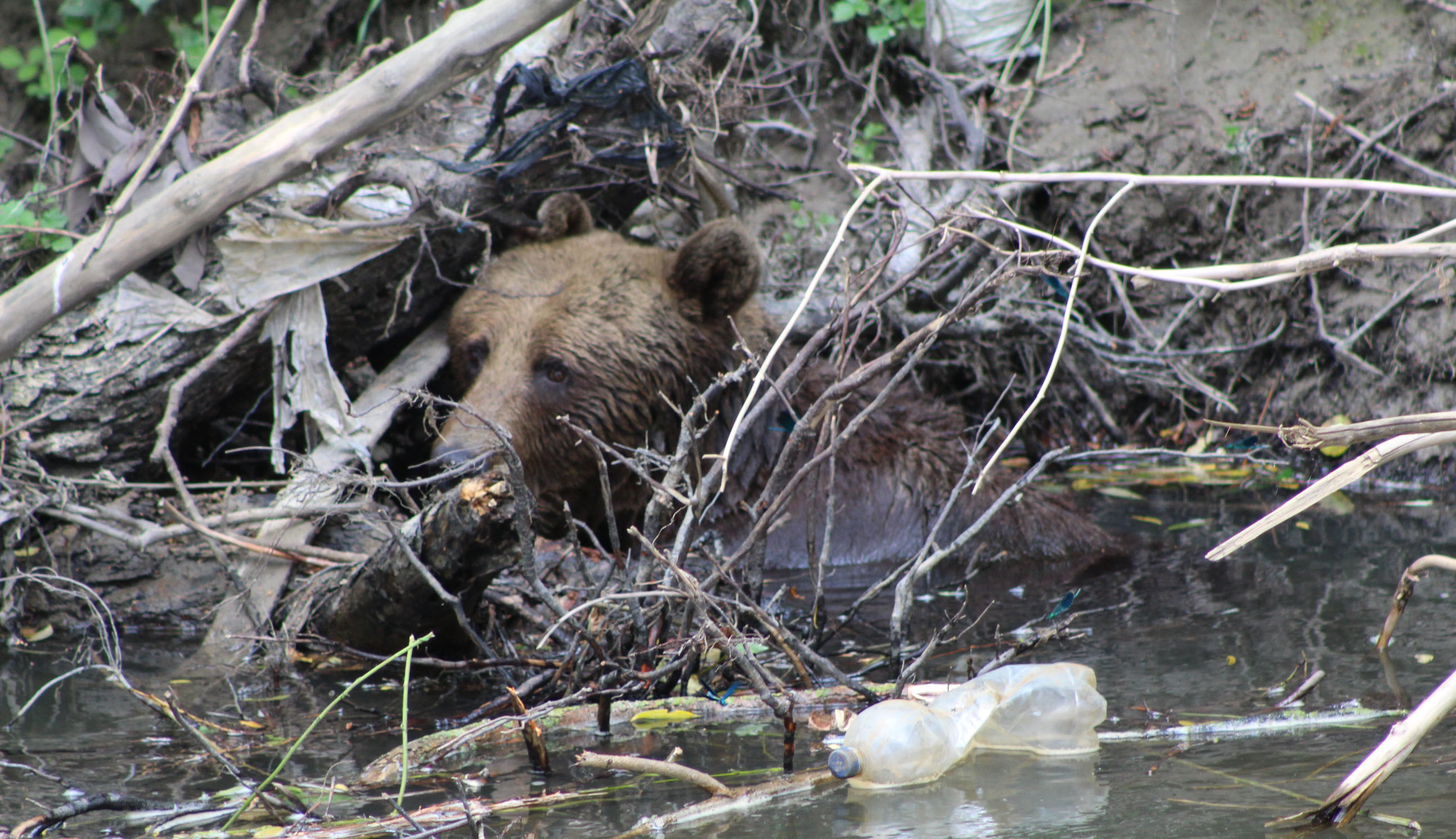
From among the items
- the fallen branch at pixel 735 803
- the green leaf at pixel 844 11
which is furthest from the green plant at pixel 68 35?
the fallen branch at pixel 735 803

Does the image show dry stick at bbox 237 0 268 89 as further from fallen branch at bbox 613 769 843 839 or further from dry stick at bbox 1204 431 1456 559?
dry stick at bbox 1204 431 1456 559

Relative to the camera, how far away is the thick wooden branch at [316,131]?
3676 millimetres

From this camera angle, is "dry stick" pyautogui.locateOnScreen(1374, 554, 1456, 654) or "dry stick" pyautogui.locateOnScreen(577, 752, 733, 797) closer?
"dry stick" pyautogui.locateOnScreen(577, 752, 733, 797)

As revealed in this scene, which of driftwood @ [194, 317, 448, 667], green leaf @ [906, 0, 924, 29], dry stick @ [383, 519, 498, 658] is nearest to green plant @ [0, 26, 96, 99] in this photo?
driftwood @ [194, 317, 448, 667]

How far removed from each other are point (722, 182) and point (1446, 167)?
12.6 feet

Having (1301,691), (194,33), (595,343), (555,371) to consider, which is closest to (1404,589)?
(1301,691)

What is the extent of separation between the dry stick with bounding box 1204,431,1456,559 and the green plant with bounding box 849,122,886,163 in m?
5.08

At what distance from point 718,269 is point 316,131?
5.55 ft

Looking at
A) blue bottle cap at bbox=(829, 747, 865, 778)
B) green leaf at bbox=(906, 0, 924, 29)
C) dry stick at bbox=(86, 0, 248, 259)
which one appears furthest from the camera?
green leaf at bbox=(906, 0, 924, 29)

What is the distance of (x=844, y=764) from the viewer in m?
2.40

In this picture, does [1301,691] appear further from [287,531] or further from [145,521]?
[145,521]

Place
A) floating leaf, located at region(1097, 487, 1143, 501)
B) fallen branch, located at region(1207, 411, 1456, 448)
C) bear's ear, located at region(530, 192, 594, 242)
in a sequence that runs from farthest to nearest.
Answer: floating leaf, located at region(1097, 487, 1143, 501), bear's ear, located at region(530, 192, 594, 242), fallen branch, located at region(1207, 411, 1456, 448)

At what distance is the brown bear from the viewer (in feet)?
16.0

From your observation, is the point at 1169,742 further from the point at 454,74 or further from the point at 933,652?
the point at 454,74
